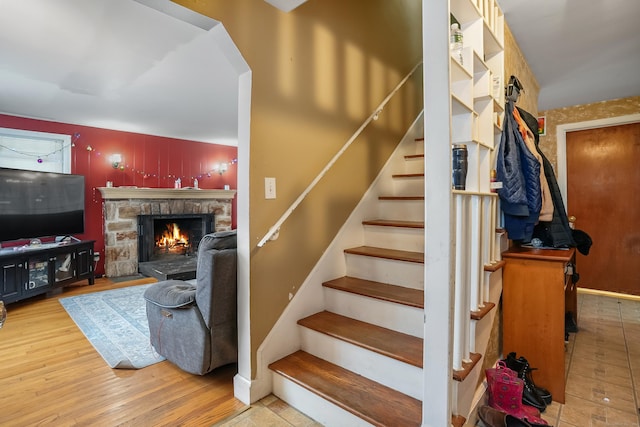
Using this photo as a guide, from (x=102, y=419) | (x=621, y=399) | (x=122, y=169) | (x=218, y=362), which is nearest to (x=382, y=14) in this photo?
(x=218, y=362)

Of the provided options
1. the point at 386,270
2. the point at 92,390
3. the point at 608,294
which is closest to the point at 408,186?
the point at 386,270

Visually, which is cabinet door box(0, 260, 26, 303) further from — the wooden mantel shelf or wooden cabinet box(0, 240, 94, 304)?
the wooden mantel shelf

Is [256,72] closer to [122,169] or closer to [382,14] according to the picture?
[382,14]

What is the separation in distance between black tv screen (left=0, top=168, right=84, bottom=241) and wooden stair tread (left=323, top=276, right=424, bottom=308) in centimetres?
405

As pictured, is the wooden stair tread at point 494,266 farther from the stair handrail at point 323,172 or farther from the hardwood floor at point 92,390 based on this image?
the hardwood floor at point 92,390

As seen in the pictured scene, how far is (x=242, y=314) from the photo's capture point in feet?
5.92

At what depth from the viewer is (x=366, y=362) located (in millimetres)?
1694

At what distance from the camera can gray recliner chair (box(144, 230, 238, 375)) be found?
1.88 meters

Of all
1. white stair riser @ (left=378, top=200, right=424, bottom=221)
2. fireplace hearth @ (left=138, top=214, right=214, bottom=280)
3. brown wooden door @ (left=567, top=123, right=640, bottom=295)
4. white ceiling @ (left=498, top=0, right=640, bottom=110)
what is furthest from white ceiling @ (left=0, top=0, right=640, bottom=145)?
fireplace hearth @ (left=138, top=214, right=214, bottom=280)

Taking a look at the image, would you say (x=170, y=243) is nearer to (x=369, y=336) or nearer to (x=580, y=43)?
(x=369, y=336)

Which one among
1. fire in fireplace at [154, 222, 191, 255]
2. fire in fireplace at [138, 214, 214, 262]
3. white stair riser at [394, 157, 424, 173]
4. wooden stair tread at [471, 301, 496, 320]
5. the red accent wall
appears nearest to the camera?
wooden stair tread at [471, 301, 496, 320]

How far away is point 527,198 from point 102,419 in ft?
9.17

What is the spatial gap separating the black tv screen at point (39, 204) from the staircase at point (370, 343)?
4.00 metres

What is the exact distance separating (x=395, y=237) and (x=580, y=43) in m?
2.31
